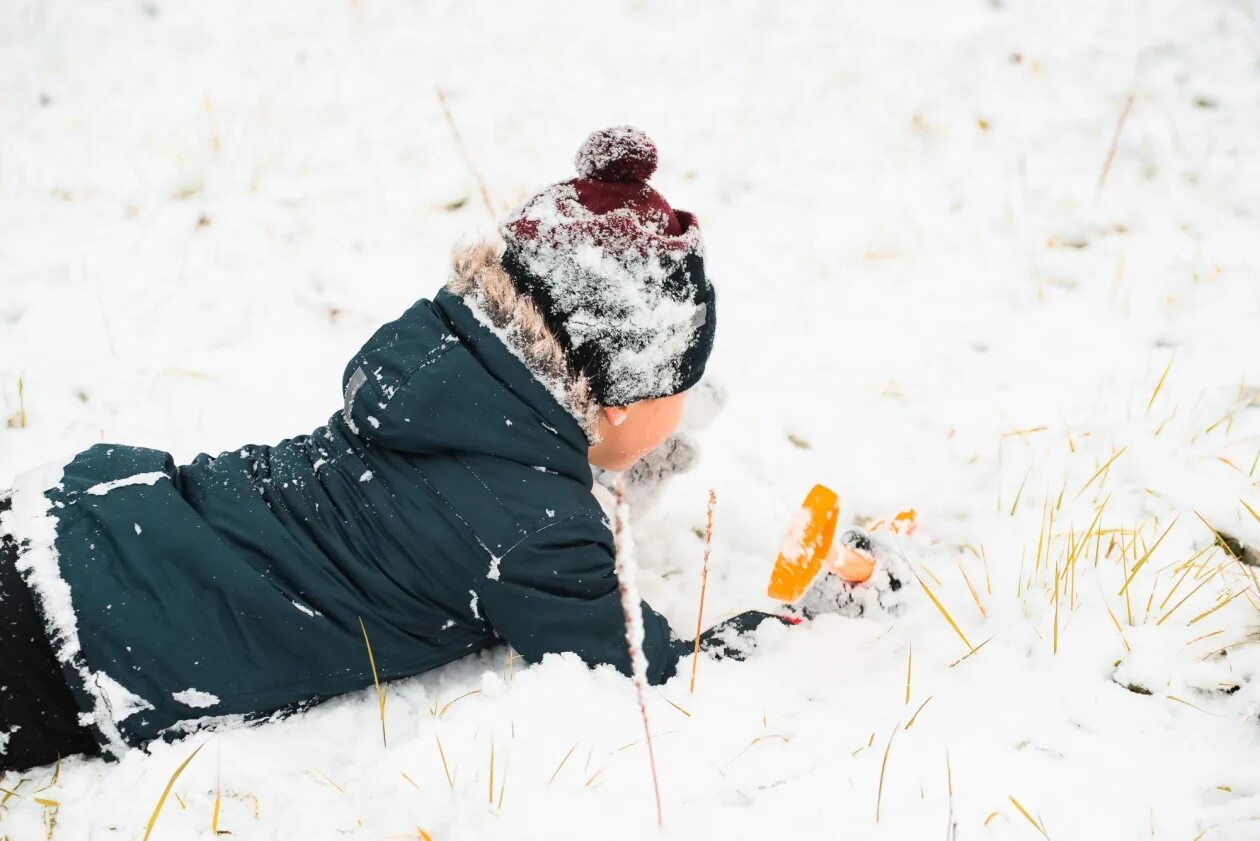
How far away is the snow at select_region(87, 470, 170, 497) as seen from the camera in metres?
1.69

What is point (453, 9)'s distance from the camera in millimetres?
4207

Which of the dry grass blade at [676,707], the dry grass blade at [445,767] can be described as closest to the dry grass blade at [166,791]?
the dry grass blade at [445,767]

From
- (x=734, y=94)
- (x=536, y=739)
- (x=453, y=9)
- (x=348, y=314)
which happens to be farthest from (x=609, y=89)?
(x=536, y=739)

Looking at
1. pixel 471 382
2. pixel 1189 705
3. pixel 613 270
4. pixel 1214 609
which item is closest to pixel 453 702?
pixel 471 382

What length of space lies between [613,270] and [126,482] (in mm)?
944

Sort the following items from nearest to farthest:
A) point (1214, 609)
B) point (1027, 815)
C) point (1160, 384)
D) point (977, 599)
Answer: point (1027, 815)
point (1214, 609)
point (977, 599)
point (1160, 384)

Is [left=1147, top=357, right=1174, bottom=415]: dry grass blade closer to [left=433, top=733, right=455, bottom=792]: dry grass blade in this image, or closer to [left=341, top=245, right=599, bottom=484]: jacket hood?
[left=341, top=245, right=599, bottom=484]: jacket hood

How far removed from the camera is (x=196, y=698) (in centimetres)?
163

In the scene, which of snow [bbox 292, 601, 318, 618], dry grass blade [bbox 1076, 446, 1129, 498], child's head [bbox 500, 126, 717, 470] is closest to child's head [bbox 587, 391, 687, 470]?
child's head [bbox 500, 126, 717, 470]

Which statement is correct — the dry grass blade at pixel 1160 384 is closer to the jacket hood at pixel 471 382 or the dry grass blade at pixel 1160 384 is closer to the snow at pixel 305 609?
the jacket hood at pixel 471 382

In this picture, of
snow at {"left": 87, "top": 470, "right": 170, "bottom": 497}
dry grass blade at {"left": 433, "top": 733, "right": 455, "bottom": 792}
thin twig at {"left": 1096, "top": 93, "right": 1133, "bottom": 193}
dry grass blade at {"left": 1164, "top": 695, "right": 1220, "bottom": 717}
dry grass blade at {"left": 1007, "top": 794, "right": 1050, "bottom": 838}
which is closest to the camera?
dry grass blade at {"left": 1007, "top": 794, "right": 1050, "bottom": 838}

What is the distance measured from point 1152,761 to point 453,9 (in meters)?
3.91

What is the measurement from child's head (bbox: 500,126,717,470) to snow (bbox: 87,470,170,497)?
732mm

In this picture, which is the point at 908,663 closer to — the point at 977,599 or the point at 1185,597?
the point at 977,599
